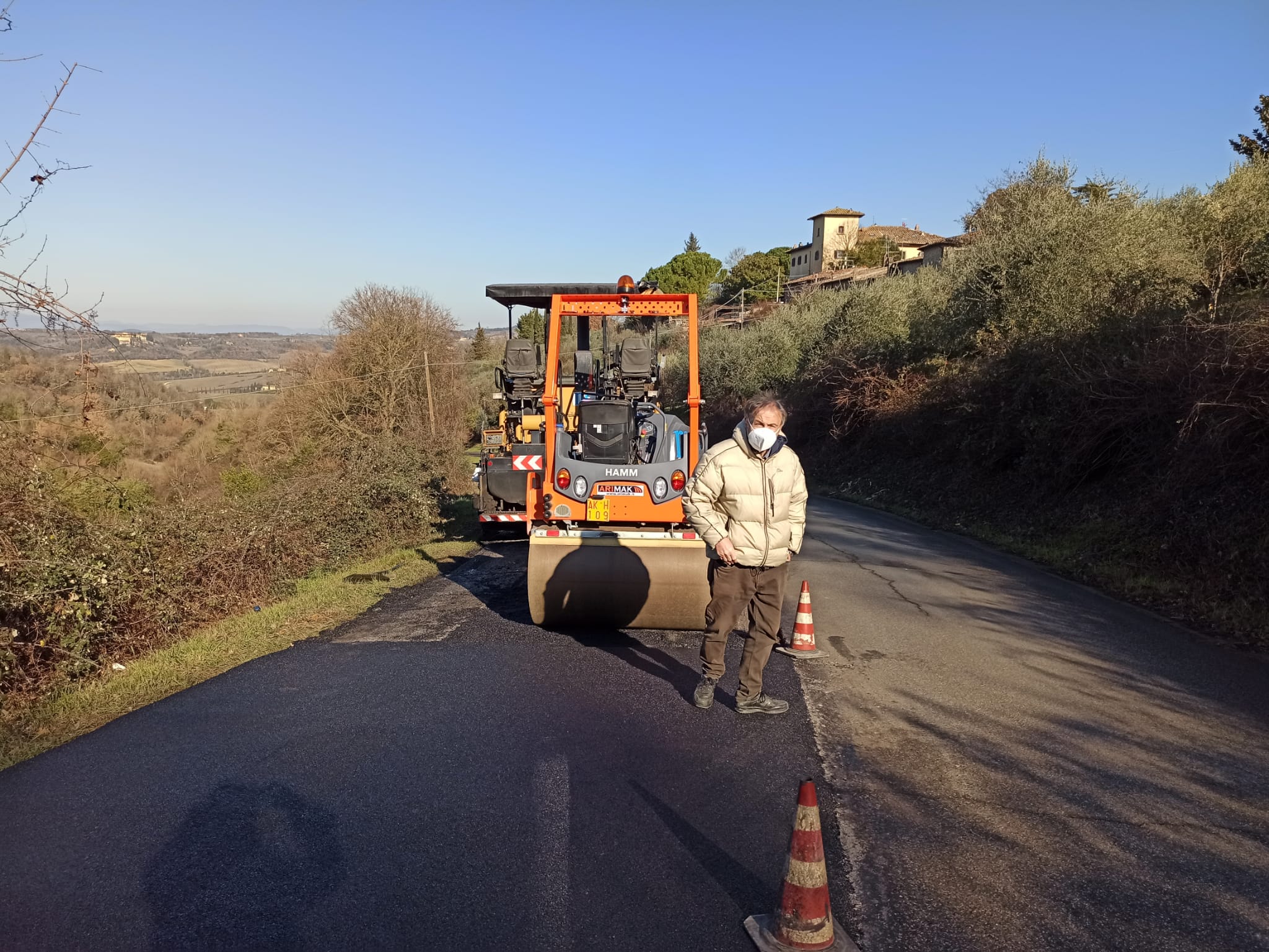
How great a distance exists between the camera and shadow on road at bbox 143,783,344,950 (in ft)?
11.1

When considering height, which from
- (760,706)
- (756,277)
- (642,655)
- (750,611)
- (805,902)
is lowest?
(642,655)

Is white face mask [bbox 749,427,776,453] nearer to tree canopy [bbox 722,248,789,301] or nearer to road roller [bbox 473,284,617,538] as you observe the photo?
road roller [bbox 473,284,617,538]

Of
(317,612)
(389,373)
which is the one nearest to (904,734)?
(317,612)

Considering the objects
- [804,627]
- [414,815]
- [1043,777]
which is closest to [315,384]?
[804,627]

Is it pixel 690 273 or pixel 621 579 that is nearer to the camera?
pixel 621 579

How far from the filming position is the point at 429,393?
31125 mm

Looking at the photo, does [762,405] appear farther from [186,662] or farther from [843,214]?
[843,214]

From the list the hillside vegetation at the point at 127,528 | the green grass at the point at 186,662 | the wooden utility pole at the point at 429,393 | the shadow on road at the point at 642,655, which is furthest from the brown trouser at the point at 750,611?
the wooden utility pole at the point at 429,393

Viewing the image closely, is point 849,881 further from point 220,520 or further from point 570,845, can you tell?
point 220,520

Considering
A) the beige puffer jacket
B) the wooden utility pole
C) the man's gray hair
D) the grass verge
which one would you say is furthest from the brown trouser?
the wooden utility pole

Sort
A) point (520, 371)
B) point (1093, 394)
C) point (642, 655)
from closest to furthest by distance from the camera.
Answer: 1. point (642, 655)
2. point (520, 371)
3. point (1093, 394)

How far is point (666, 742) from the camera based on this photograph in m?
5.31

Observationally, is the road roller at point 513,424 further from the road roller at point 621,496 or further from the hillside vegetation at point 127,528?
the road roller at point 621,496

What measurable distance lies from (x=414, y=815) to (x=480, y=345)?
6211cm
